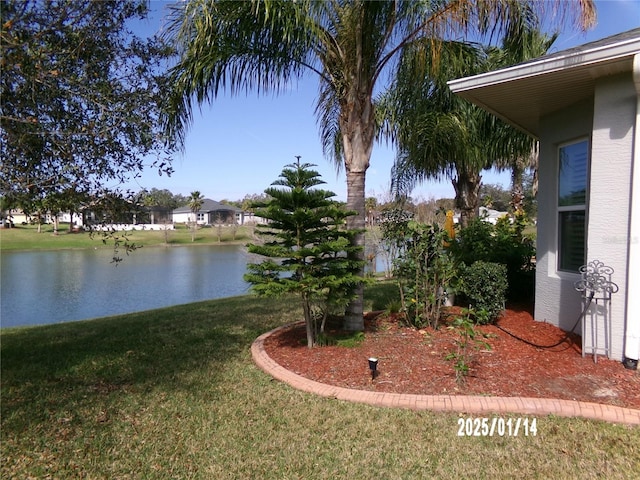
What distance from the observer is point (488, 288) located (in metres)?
5.58

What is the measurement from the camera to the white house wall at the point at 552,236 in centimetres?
502

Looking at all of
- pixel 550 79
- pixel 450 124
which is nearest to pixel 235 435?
pixel 550 79

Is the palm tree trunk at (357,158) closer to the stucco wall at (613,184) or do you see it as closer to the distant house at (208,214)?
the stucco wall at (613,184)

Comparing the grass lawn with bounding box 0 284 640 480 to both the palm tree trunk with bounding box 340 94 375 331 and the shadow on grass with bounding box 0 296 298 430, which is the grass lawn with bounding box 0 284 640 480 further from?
the palm tree trunk with bounding box 340 94 375 331

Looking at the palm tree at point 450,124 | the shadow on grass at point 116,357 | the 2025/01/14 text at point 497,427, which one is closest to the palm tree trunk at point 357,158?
the palm tree at point 450,124

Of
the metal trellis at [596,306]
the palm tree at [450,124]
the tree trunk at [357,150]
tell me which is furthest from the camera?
the palm tree at [450,124]

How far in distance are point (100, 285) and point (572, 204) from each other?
19337mm

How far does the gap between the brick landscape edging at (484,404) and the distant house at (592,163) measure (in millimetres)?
1122

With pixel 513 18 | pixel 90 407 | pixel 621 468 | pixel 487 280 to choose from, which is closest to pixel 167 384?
pixel 90 407

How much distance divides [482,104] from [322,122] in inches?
107

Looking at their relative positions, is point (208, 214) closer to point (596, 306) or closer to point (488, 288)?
point (488, 288)

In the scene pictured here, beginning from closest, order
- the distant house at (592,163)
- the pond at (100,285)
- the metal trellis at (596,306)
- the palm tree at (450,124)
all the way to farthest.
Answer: the distant house at (592,163)
the metal trellis at (596,306)
the palm tree at (450,124)
the pond at (100,285)

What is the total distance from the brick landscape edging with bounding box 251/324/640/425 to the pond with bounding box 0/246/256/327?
9.69m

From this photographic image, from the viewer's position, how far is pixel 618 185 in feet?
13.0
